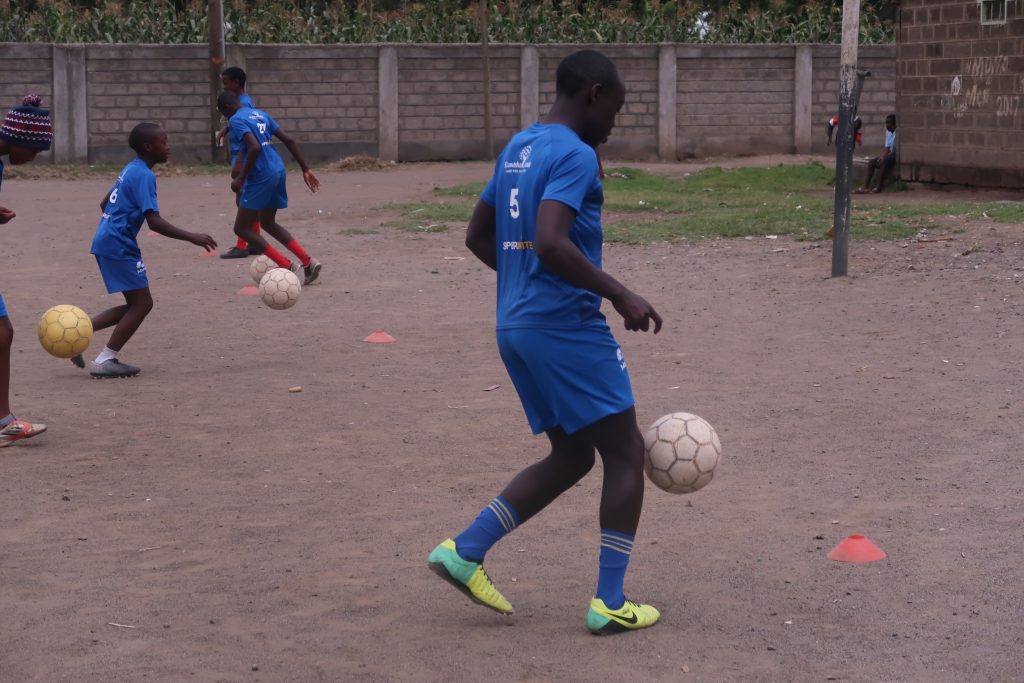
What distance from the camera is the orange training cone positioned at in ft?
15.9

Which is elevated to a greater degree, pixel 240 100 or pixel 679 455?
pixel 240 100

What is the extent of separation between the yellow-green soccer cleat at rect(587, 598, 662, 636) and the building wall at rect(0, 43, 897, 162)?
23069 mm

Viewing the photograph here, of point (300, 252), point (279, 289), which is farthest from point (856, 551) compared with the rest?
point (300, 252)

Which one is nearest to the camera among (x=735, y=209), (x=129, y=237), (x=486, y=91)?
(x=129, y=237)

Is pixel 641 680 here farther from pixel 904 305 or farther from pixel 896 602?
pixel 904 305

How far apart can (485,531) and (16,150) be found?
350cm

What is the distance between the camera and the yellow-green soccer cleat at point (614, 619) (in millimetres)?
4168

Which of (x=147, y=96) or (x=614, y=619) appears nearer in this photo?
(x=614, y=619)

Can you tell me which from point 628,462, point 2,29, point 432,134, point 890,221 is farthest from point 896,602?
point 2,29

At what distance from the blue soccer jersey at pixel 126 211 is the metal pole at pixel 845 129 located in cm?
549

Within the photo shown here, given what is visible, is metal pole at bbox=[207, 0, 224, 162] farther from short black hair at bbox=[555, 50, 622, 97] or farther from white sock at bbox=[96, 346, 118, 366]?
short black hair at bbox=[555, 50, 622, 97]

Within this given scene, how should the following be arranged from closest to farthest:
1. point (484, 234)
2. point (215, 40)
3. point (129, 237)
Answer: point (484, 234), point (129, 237), point (215, 40)

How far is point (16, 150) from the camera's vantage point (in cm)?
652

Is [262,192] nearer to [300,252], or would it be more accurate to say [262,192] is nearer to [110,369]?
[300,252]
